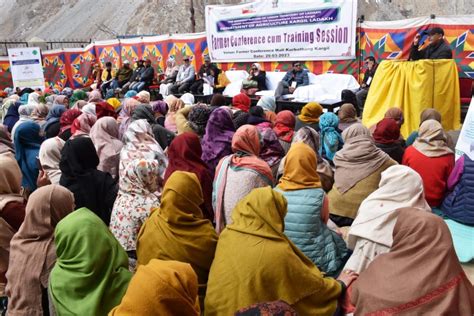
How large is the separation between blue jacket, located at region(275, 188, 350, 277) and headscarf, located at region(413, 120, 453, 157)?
134cm

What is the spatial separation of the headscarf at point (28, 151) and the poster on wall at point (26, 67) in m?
10.1

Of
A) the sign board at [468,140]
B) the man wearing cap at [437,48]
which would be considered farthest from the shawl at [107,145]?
the man wearing cap at [437,48]

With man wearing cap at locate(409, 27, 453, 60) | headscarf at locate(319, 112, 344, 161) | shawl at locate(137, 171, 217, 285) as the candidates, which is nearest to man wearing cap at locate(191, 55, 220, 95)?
man wearing cap at locate(409, 27, 453, 60)

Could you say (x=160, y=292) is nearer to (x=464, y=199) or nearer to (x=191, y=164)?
(x=191, y=164)

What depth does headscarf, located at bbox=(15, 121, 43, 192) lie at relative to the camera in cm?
Result: 443

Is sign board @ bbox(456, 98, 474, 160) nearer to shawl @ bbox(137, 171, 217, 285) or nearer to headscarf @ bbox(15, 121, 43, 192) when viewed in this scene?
shawl @ bbox(137, 171, 217, 285)

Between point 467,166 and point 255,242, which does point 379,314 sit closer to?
point 255,242

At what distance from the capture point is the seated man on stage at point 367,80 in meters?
8.16

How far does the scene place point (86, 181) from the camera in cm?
318

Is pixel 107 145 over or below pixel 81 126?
below

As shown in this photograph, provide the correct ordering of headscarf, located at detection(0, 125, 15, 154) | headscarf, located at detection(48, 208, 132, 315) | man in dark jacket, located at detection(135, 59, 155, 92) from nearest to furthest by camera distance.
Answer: headscarf, located at detection(48, 208, 132, 315), headscarf, located at detection(0, 125, 15, 154), man in dark jacket, located at detection(135, 59, 155, 92)

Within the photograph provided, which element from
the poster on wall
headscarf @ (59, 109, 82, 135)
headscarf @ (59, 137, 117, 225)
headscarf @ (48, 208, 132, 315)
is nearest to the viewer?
headscarf @ (48, 208, 132, 315)

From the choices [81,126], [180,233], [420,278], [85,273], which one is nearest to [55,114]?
[81,126]

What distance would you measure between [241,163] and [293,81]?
21.2ft
